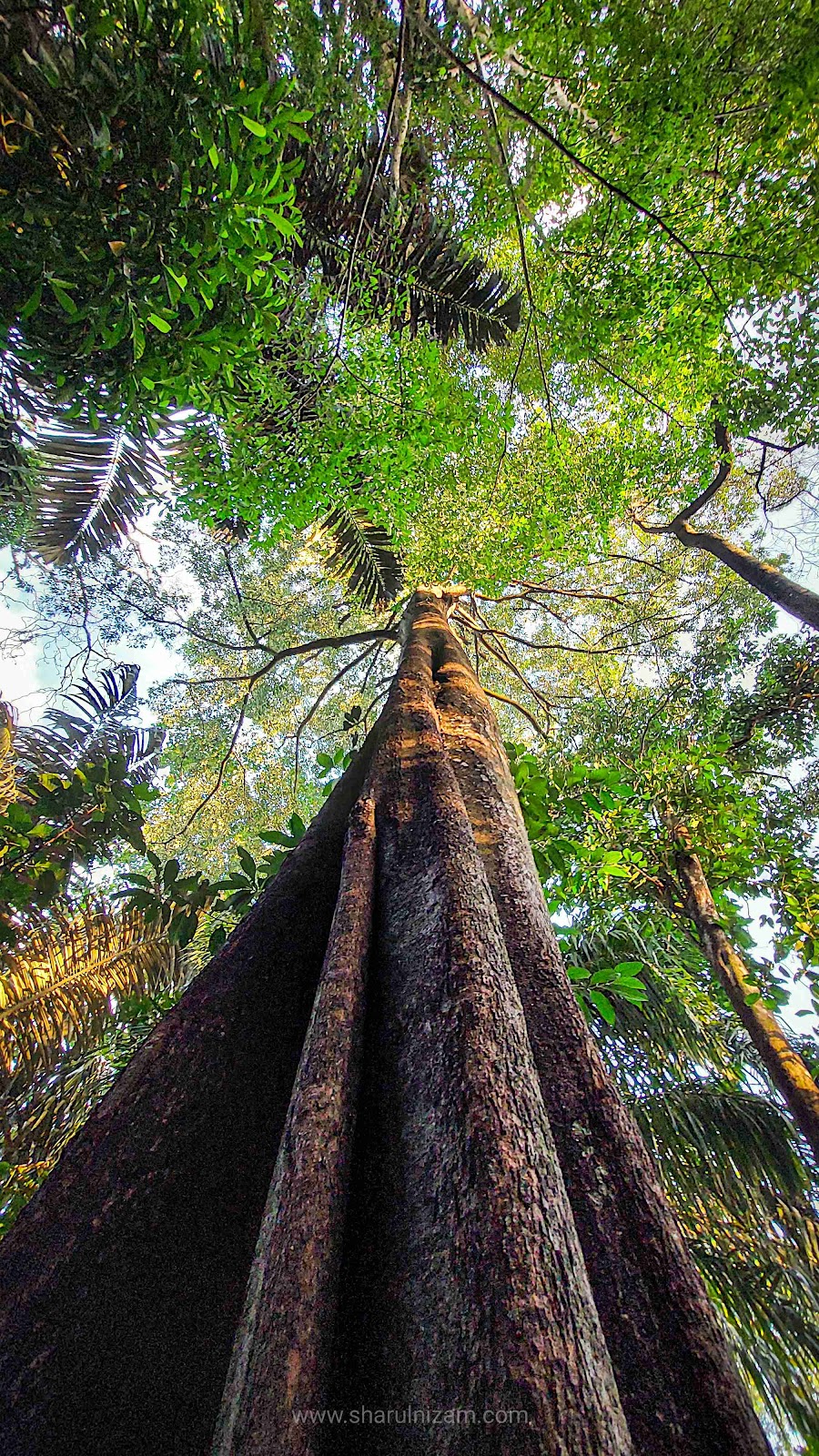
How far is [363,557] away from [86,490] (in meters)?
2.52

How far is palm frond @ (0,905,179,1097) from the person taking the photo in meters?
2.30

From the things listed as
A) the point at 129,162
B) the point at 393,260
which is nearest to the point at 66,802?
the point at 129,162

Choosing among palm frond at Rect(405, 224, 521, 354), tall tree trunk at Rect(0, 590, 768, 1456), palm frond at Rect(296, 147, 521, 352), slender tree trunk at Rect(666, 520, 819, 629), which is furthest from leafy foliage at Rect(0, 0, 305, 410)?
slender tree trunk at Rect(666, 520, 819, 629)

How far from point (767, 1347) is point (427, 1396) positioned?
8.13 ft

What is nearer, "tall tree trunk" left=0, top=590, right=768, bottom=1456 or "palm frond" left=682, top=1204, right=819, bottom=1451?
"tall tree trunk" left=0, top=590, right=768, bottom=1456

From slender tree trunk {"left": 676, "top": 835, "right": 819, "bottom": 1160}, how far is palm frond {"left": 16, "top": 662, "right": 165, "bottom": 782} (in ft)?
12.7

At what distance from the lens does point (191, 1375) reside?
1042mm

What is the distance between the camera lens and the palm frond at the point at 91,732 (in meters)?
3.42

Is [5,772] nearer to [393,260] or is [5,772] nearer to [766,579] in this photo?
[393,260]

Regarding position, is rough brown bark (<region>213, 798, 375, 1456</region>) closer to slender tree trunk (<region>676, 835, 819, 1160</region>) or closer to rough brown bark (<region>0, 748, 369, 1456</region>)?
rough brown bark (<region>0, 748, 369, 1456</region>)

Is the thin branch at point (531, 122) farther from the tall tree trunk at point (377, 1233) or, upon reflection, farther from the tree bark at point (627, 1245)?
the tree bark at point (627, 1245)

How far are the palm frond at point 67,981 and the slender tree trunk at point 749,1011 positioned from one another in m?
3.16

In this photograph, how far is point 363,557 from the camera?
19.4 feet

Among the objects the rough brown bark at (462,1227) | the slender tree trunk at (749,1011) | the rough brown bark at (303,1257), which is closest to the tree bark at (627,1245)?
the rough brown bark at (462,1227)
